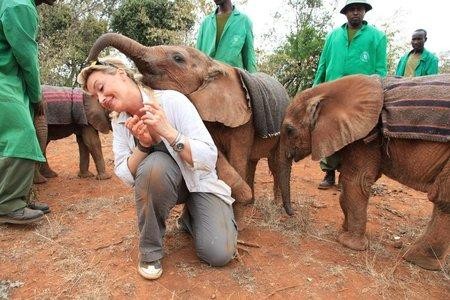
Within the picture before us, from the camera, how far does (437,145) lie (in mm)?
3225

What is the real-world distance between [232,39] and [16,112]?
2.40 metres

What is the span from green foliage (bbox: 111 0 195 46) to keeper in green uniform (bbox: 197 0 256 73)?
11414mm

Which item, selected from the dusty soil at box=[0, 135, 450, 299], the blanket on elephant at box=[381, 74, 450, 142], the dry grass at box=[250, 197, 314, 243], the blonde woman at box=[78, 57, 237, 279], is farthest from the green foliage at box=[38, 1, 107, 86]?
the blanket on elephant at box=[381, 74, 450, 142]

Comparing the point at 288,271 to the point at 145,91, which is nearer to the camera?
the point at 145,91

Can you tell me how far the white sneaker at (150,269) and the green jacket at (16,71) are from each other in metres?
1.65

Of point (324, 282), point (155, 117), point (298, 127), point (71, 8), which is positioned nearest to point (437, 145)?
point (298, 127)

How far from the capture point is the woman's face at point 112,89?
8.66 ft

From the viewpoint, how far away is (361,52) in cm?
478

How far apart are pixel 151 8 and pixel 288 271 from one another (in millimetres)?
15727

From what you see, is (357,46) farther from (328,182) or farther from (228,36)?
(328,182)

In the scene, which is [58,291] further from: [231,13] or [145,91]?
[231,13]

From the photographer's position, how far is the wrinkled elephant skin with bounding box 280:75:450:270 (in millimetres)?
3334

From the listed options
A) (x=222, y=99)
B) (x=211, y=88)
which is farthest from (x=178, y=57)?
(x=222, y=99)

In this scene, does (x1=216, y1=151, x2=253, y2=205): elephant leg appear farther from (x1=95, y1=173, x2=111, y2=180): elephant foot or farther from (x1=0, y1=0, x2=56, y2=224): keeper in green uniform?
(x1=95, y1=173, x2=111, y2=180): elephant foot
